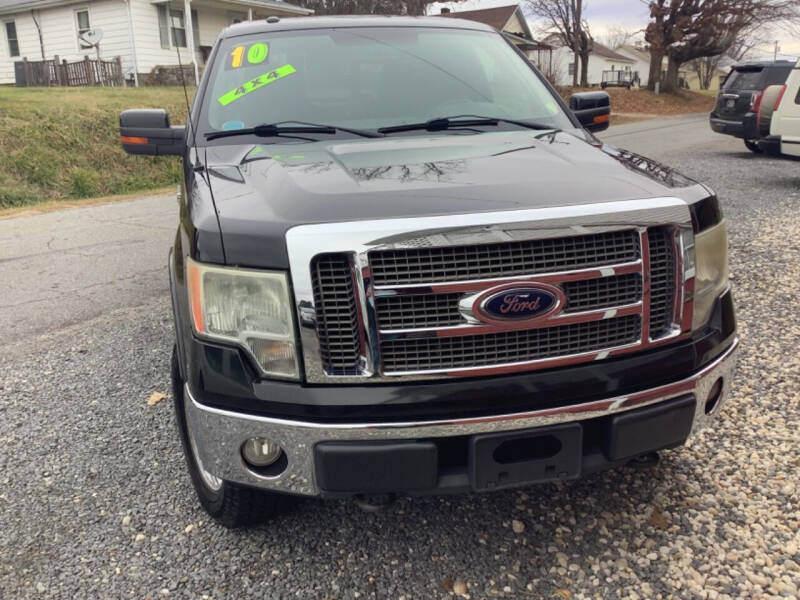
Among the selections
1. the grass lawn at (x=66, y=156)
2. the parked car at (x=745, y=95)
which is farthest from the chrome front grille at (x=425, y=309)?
the parked car at (x=745, y=95)

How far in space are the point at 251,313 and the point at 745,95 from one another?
14.1m

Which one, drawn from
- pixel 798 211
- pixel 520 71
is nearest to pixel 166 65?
pixel 798 211

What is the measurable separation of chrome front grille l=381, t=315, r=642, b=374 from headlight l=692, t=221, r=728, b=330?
0.25m

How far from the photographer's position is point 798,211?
8086 millimetres

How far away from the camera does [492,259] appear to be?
1.92 m

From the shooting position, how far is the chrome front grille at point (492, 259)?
6.19ft

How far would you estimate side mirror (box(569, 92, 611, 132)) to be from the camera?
3781 mm

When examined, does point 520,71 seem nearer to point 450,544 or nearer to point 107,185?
point 450,544

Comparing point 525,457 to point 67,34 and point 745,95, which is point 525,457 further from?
point 67,34

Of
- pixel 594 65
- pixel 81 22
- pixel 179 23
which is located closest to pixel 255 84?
pixel 179 23

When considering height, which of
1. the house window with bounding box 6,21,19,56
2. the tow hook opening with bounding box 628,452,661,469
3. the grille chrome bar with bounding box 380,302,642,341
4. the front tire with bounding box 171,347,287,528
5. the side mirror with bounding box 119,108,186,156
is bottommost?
the front tire with bounding box 171,347,287,528

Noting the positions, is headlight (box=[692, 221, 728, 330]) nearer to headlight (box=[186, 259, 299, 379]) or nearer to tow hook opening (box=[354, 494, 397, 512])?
tow hook opening (box=[354, 494, 397, 512])

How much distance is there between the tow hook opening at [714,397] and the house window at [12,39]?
31.5m

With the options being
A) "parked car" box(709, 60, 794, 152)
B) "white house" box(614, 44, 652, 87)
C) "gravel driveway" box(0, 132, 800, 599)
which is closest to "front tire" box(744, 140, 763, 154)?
"parked car" box(709, 60, 794, 152)
